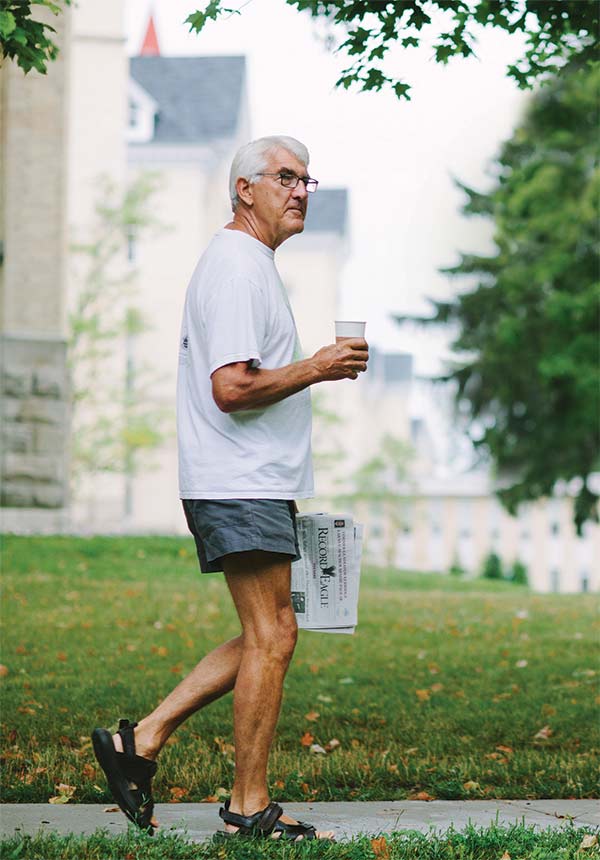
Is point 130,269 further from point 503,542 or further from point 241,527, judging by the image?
point 503,542

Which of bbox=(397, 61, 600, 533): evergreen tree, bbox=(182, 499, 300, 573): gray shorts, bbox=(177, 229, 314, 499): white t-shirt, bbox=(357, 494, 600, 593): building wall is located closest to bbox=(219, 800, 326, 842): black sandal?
bbox=(182, 499, 300, 573): gray shorts

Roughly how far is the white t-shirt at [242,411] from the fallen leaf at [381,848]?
111 centimetres

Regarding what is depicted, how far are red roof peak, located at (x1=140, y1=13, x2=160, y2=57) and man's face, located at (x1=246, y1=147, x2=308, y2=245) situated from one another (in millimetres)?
45634

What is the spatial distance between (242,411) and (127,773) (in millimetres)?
1244

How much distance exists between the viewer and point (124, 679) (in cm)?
832

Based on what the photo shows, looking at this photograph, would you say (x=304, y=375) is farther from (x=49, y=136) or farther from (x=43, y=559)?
(x=49, y=136)

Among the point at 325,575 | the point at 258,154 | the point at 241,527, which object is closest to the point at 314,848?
the point at 325,575

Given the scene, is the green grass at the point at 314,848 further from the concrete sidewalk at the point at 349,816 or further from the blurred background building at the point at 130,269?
the blurred background building at the point at 130,269

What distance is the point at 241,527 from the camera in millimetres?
4328

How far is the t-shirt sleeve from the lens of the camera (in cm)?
430

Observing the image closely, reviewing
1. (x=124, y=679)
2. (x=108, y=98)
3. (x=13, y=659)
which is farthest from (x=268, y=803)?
(x=108, y=98)

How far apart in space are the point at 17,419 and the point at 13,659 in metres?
10.7

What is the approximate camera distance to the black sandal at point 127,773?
14.6 ft

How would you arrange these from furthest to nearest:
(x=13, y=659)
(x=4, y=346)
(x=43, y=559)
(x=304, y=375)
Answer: (x=4, y=346)
(x=43, y=559)
(x=13, y=659)
(x=304, y=375)
